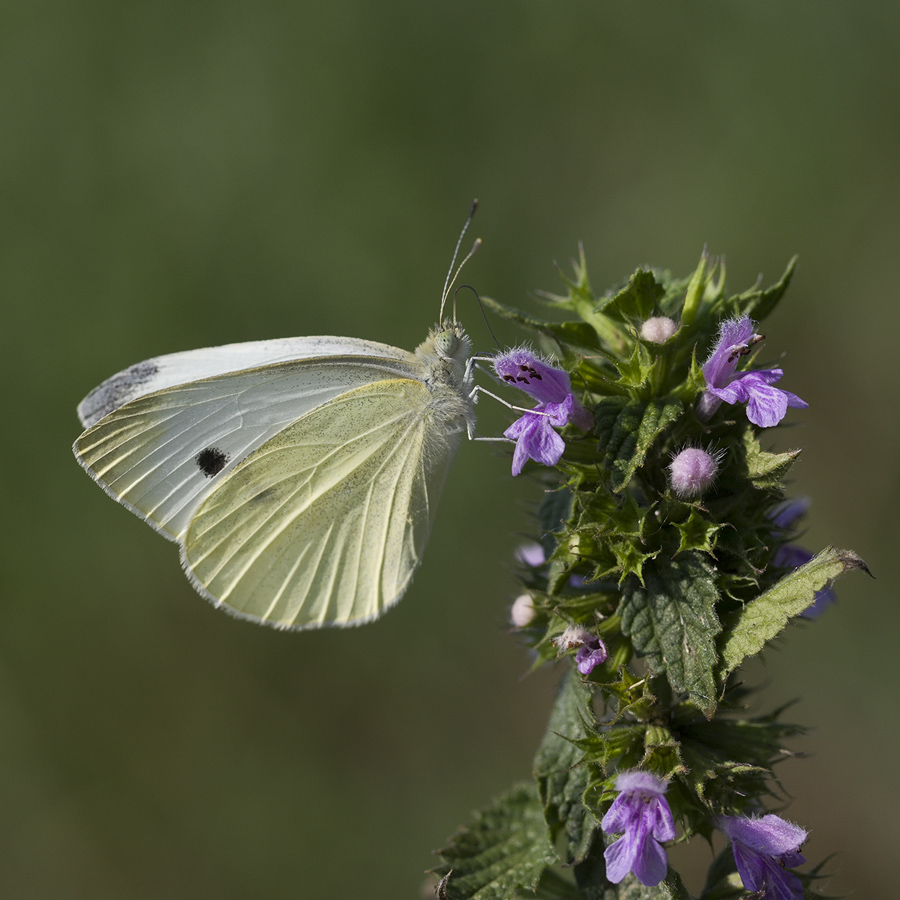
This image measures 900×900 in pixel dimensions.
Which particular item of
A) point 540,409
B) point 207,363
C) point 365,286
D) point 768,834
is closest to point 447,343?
point 540,409

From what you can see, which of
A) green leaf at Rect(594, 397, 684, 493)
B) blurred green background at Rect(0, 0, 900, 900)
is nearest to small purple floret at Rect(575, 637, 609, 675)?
green leaf at Rect(594, 397, 684, 493)

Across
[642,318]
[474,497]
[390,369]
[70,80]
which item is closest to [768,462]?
[642,318]

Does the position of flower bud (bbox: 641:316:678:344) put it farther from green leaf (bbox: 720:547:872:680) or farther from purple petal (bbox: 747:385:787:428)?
green leaf (bbox: 720:547:872:680)

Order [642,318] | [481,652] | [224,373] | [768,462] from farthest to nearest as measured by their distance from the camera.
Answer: [481,652] < [224,373] < [642,318] < [768,462]

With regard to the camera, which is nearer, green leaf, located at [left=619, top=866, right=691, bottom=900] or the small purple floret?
green leaf, located at [left=619, top=866, right=691, bottom=900]

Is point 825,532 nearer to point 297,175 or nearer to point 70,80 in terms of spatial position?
point 297,175

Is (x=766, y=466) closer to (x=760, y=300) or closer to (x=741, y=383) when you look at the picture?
(x=741, y=383)
